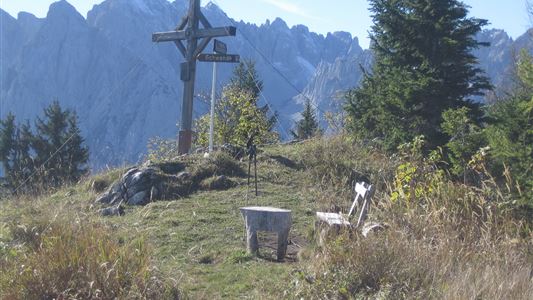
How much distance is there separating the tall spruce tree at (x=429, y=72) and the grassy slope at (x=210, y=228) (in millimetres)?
2270

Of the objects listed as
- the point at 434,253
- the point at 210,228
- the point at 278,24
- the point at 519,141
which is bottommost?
the point at 210,228

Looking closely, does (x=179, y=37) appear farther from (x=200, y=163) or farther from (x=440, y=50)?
(x=440, y=50)

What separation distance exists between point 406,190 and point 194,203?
368 cm

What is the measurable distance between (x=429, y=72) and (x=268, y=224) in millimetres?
5937

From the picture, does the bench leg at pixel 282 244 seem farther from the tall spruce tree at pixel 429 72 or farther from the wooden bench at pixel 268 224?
the tall spruce tree at pixel 429 72

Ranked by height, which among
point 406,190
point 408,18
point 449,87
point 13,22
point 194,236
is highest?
point 13,22

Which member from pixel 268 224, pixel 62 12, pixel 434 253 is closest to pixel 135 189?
pixel 268 224

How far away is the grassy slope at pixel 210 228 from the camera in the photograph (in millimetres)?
5621

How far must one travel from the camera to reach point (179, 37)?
1310 cm

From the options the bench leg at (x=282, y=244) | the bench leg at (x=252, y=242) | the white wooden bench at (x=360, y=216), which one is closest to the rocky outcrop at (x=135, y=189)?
the bench leg at (x=252, y=242)

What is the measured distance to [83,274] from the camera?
15.9 feet

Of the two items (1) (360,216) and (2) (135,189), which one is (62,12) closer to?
(2) (135,189)

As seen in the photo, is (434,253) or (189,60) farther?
(189,60)

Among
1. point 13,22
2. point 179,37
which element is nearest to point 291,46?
point 13,22
